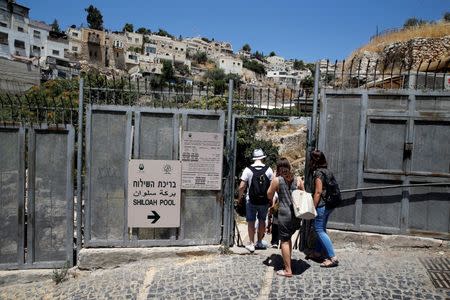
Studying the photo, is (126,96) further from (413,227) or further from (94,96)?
(413,227)

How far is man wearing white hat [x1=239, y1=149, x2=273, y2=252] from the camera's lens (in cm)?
611

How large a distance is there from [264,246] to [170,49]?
10777 centimetres

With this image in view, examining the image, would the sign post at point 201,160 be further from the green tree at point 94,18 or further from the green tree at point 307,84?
the green tree at point 94,18

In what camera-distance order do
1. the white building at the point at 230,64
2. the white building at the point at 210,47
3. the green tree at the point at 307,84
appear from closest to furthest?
the green tree at the point at 307,84
the white building at the point at 230,64
the white building at the point at 210,47

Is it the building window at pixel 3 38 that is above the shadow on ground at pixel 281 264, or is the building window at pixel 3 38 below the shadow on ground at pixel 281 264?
above

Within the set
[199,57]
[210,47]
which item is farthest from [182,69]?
[210,47]

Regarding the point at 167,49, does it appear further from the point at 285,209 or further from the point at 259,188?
the point at 285,209

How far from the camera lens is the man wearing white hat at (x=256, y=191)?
6105 millimetres

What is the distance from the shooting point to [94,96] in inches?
241

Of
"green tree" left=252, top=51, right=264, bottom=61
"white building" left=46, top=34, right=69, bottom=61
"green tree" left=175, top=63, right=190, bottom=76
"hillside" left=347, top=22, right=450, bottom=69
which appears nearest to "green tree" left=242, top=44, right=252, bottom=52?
"green tree" left=252, top=51, right=264, bottom=61

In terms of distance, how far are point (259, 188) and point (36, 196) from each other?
3.62 metres

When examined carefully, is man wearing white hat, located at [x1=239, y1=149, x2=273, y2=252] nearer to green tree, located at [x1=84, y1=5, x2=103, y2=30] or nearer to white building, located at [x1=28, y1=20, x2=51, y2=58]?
white building, located at [x1=28, y1=20, x2=51, y2=58]

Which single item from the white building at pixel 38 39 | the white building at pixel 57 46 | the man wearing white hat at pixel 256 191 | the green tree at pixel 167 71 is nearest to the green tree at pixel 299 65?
the green tree at pixel 167 71

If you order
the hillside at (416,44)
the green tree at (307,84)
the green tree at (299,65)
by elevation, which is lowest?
the green tree at (307,84)
